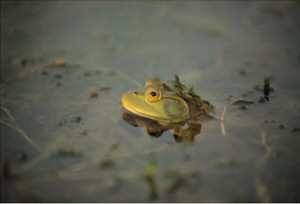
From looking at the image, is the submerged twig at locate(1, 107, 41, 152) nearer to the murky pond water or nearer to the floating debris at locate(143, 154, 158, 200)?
the murky pond water

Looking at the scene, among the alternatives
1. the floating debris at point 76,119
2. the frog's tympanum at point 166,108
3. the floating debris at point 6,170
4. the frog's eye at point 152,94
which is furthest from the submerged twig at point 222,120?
the floating debris at point 6,170

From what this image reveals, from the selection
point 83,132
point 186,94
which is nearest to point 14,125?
point 83,132

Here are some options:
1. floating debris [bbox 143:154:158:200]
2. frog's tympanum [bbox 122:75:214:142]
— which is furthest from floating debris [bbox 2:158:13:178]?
frog's tympanum [bbox 122:75:214:142]

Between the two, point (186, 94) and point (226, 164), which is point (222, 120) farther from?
point (226, 164)

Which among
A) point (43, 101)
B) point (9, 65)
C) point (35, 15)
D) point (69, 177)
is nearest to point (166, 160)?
point (69, 177)

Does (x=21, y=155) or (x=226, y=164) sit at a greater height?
(x=226, y=164)

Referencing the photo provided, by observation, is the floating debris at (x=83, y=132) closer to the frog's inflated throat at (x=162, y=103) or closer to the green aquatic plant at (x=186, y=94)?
the frog's inflated throat at (x=162, y=103)

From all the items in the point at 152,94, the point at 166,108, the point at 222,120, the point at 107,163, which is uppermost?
the point at 152,94
